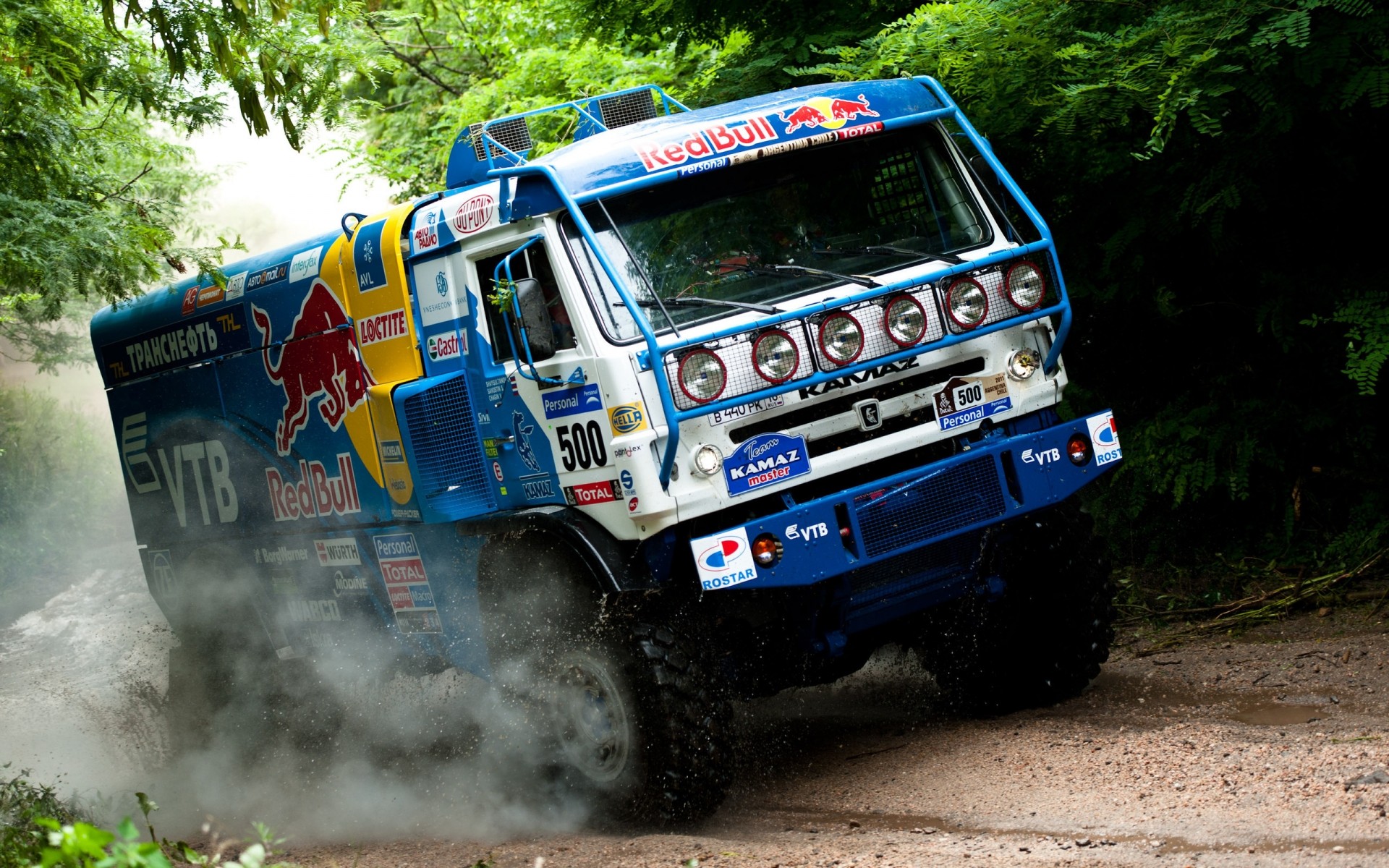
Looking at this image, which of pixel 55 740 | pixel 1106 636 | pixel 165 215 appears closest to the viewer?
pixel 1106 636

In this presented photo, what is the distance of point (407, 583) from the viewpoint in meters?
7.58

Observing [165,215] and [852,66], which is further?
[165,215]

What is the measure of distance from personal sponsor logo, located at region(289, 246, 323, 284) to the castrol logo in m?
1.45

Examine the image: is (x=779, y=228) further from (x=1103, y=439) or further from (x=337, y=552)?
(x=337, y=552)

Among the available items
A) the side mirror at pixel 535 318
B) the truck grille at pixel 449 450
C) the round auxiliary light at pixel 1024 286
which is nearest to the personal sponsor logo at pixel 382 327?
the truck grille at pixel 449 450

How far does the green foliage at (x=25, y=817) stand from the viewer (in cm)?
570

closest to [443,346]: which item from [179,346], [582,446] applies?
[582,446]

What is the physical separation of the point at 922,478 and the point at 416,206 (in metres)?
2.90

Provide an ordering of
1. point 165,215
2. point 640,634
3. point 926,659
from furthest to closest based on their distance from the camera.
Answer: point 165,215 → point 926,659 → point 640,634

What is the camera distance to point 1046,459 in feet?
20.5

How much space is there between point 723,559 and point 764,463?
0.46 meters

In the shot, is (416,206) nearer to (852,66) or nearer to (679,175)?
(679,175)

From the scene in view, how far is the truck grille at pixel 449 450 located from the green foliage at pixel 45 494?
12.3m

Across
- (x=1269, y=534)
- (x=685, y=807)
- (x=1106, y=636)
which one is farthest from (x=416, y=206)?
(x=1269, y=534)
